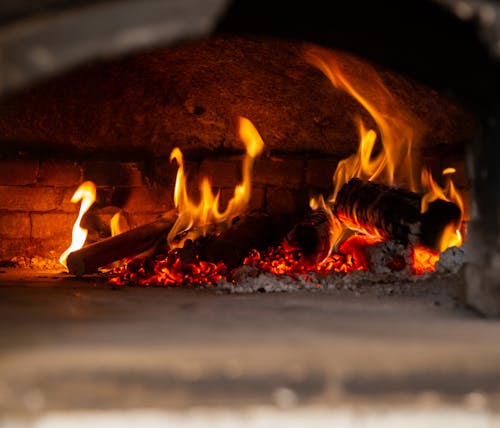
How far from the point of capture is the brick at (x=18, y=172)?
4.16 metres

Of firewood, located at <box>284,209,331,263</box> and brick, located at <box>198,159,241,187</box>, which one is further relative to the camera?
brick, located at <box>198,159,241,187</box>

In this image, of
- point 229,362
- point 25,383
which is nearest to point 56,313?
point 25,383

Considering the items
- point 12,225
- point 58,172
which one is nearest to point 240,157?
point 58,172

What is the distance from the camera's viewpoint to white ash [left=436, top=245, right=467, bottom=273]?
3098mm

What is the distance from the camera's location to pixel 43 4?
153 centimetres

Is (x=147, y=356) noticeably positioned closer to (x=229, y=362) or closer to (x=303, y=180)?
(x=229, y=362)

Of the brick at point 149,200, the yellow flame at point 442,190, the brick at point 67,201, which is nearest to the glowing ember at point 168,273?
the brick at point 149,200

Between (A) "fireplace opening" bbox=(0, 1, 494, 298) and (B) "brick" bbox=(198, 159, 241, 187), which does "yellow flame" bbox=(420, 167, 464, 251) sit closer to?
(A) "fireplace opening" bbox=(0, 1, 494, 298)

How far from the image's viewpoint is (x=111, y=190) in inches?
167

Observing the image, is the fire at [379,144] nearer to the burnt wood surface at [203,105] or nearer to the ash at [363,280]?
the burnt wood surface at [203,105]

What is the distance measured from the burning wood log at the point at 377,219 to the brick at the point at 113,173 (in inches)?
44.6

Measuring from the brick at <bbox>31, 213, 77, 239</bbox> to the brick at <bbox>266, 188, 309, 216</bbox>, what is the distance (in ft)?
4.17

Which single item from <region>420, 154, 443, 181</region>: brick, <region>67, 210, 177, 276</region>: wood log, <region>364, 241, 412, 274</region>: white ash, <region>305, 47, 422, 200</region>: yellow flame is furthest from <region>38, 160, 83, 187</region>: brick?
<region>420, 154, 443, 181</region>: brick

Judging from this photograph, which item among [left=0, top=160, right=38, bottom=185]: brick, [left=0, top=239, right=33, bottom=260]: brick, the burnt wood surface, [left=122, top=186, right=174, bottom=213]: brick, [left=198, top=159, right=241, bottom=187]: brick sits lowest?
[left=0, top=239, right=33, bottom=260]: brick
